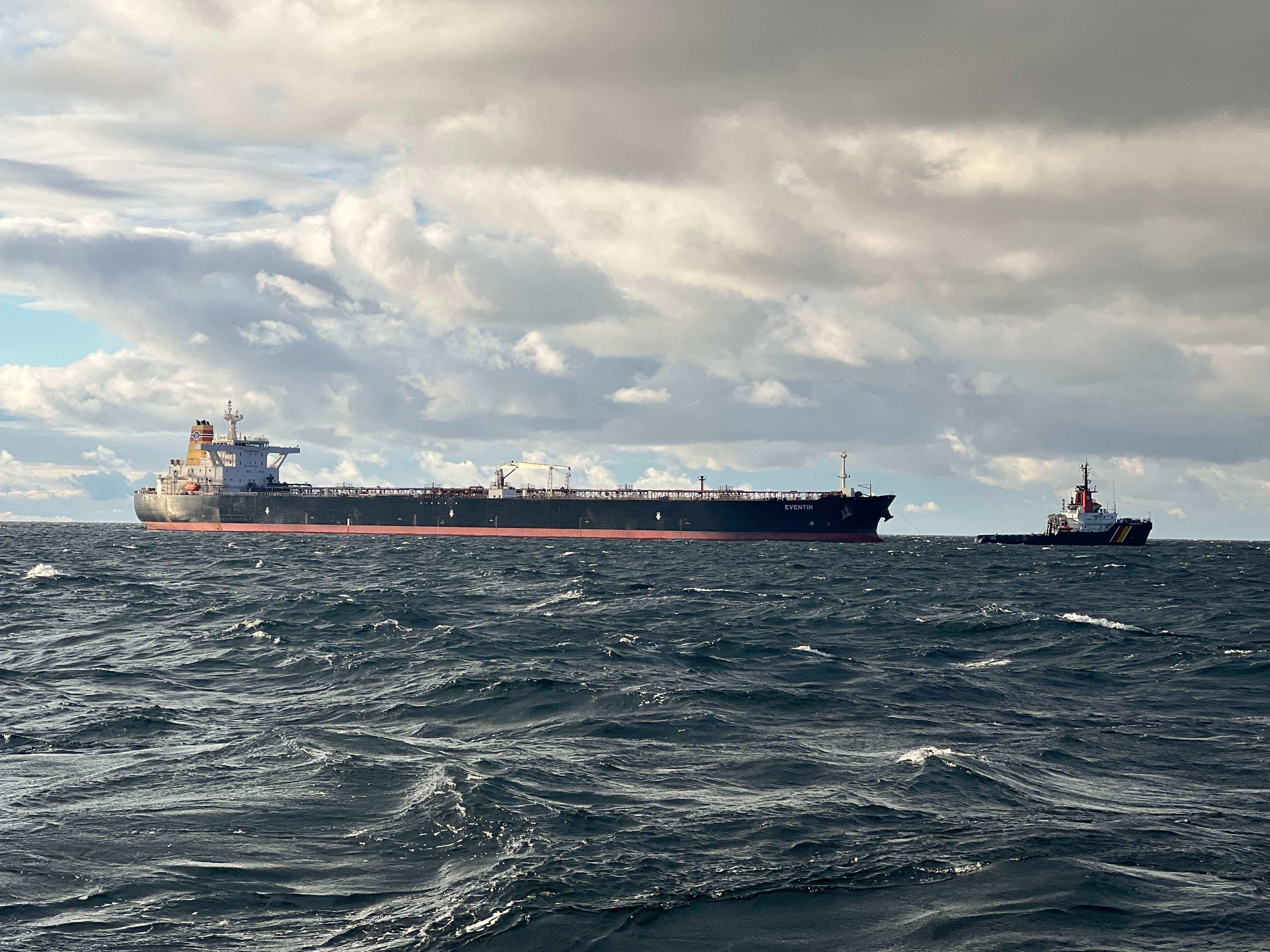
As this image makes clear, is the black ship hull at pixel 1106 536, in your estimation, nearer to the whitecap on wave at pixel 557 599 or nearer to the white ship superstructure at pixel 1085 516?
the white ship superstructure at pixel 1085 516

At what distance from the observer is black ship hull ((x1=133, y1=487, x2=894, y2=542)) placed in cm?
12206

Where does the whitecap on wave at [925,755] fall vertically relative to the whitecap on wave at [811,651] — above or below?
above

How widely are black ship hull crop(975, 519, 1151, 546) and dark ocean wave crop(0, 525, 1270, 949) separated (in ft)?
383

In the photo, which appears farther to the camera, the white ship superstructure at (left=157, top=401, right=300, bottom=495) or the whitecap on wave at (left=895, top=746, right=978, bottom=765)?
the white ship superstructure at (left=157, top=401, right=300, bottom=495)

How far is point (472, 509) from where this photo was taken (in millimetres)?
129750

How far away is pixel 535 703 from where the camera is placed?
21.8 metres

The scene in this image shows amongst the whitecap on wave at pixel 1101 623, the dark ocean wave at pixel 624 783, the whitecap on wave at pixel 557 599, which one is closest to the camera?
the dark ocean wave at pixel 624 783

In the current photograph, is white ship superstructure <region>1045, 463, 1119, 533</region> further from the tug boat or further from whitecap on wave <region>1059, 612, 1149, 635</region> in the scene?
whitecap on wave <region>1059, 612, 1149, 635</region>

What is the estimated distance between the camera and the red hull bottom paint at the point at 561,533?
123 meters

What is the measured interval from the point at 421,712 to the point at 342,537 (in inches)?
4390

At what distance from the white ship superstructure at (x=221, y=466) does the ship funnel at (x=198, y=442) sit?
0.05 metres

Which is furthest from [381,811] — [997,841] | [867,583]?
[867,583]

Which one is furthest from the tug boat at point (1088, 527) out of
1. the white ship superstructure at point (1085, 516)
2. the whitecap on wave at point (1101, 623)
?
the whitecap on wave at point (1101, 623)

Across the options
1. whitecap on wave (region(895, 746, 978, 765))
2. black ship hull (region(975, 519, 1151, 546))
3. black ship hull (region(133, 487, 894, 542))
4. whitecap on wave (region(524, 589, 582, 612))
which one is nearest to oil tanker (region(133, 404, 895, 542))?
black ship hull (region(133, 487, 894, 542))
